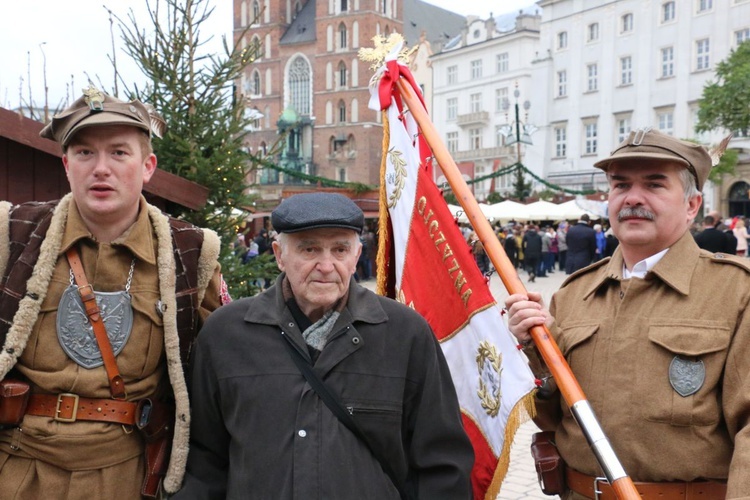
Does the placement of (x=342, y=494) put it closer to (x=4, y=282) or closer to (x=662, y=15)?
(x=4, y=282)

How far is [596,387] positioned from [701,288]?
1.67 ft

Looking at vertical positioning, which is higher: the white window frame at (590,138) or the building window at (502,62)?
the building window at (502,62)

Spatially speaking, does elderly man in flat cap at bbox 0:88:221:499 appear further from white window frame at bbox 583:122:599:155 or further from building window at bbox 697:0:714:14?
white window frame at bbox 583:122:599:155

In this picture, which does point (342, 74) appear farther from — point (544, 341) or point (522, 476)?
point (544, 341)

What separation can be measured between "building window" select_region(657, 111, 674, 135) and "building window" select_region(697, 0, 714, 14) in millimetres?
5688

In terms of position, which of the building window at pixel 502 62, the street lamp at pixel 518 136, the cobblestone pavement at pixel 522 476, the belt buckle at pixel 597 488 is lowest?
the cobblestone pavement at pixel 522 476

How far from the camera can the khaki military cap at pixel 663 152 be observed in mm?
2668

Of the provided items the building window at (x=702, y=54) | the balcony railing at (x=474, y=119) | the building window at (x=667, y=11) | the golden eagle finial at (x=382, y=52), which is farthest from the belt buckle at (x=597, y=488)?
the balcony railing at (x=474, y=119)

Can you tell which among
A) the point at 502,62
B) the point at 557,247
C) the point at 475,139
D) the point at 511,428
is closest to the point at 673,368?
the point at 511,428

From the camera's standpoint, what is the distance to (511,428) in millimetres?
3018

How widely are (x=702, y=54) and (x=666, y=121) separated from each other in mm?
4066

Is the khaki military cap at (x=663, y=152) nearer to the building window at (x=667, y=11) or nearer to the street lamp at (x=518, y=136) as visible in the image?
the street lamp at (x=518, y=136)

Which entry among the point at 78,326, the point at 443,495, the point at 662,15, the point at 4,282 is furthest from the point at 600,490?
the point at 662,15

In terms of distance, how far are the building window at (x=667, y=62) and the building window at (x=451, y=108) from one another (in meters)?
21.5
